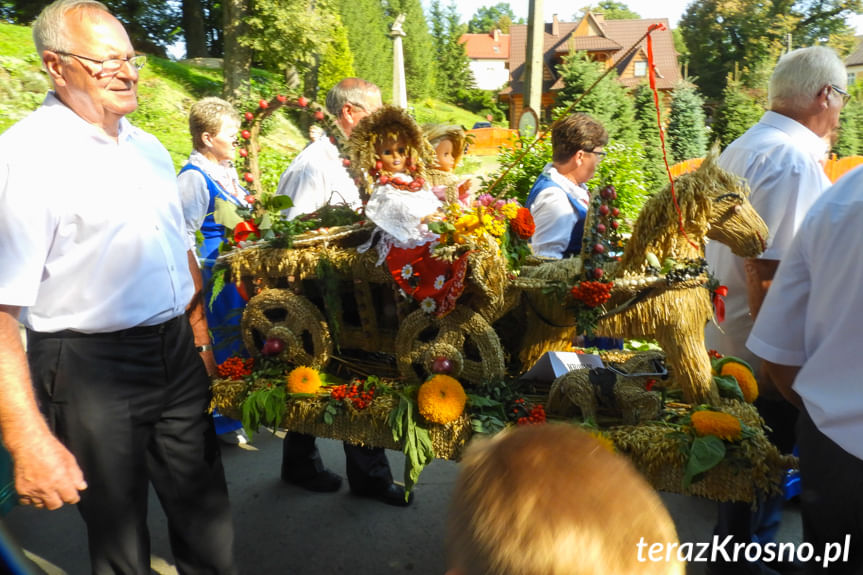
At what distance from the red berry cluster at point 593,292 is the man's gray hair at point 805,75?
125cm

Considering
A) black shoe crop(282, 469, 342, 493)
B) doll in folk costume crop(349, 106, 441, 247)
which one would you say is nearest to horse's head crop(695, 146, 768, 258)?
doll in folk costume crop(349, 106, 441, 247)

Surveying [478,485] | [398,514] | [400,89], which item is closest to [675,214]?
[478,485]

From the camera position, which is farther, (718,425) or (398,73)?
(398,73)

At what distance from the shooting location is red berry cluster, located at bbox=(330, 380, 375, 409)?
2648 millimetres

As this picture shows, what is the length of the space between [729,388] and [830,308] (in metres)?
1.01

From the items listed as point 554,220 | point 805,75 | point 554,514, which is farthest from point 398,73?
point 554,514

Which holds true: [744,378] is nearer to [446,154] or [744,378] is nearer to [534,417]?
[534,417]

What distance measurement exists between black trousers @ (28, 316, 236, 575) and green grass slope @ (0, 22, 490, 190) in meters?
5.16

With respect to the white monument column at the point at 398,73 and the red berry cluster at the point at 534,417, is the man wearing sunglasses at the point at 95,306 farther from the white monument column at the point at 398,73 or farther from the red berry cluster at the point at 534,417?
the white monument column at the point at 398,73

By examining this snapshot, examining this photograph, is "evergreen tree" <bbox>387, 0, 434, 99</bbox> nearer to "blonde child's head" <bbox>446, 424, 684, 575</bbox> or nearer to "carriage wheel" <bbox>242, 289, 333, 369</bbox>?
"carriage wheel" <bbox>242, 289, 333, 369</bbox>

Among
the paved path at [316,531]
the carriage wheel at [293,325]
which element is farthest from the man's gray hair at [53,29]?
the paved path at [316,531]

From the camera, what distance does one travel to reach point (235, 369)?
2.95m

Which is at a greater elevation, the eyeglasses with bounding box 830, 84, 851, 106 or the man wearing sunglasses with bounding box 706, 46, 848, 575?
the eyeglasses with bounding box 830, 84, 851, 106

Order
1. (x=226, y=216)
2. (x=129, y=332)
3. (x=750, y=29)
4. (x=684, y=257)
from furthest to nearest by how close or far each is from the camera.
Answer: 1. (x=750, y=29)
2. (x=226, y=216)
3. (x=684, y=257)
4. (x=129, y=332)
